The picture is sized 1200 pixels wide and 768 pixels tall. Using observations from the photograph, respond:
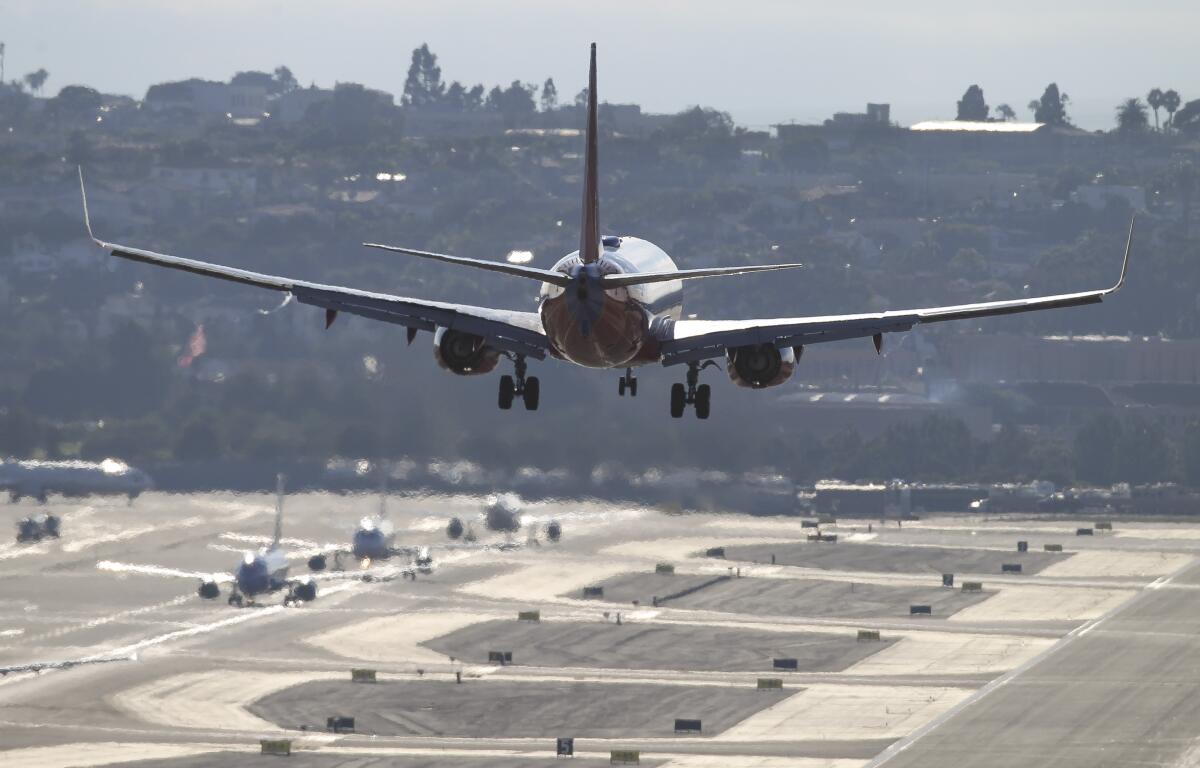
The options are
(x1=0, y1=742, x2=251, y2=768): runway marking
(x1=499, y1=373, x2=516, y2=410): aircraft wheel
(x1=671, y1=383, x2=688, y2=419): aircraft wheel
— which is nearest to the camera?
(x1=499, y1=373, x2=516, y2=410): aircraft wheel

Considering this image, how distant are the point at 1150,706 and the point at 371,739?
2346 inches

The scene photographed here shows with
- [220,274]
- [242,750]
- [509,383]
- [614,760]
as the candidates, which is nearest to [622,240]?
[509,383]

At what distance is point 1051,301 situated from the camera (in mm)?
87938

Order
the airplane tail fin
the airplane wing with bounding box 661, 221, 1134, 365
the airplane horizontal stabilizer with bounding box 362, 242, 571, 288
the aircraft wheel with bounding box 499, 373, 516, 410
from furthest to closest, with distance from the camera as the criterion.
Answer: the aircraft wheel with bounding box 499, 373, 516, 410, the airplane wing with bounding box 661, 221, 1134, 365, the airplane tail fin, the airplane horizontal stabilizer with bounding box 362, 242, 571, 288

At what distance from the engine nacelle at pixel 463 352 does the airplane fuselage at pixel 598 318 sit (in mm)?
4778

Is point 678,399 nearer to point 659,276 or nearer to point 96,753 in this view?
point 659,276

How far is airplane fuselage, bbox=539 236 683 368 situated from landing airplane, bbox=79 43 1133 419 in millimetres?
36

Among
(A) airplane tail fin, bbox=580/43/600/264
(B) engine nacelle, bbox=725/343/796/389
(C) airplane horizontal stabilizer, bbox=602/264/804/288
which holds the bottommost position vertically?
(B) engine nacelle, bbox=725/343/796/389

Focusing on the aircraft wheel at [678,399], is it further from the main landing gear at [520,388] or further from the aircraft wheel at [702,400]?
the main landing gear at [520,388]

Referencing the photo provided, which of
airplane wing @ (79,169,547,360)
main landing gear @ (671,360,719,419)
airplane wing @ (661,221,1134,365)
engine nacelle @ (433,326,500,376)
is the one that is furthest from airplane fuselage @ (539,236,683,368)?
engine nacelle @ (433,326,500,376)

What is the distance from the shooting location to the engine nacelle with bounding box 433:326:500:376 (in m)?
93.9

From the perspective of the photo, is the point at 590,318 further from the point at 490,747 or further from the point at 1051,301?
the point at 490,747

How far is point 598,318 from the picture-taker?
87.1m

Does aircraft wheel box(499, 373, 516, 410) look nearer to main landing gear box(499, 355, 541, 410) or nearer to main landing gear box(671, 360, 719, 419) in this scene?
main landing gear box(499, 355, 541, 410)
